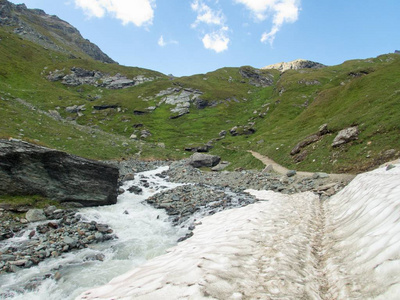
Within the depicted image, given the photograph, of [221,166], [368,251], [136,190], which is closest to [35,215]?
[136,190]

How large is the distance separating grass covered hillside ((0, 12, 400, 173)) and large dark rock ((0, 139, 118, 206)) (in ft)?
31.0

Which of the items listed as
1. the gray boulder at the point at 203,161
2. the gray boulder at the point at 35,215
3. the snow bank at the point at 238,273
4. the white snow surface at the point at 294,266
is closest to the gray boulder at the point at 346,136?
the white snow surface at the point at 294,266

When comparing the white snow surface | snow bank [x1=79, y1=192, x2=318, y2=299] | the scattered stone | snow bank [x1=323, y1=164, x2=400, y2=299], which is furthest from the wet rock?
the scattered stone

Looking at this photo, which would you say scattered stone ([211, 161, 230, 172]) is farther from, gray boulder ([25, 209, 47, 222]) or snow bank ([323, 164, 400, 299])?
snow bank ([323, 164, 400, 299])

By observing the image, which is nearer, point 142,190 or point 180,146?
point 142,190

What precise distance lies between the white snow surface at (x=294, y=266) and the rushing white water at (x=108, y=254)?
11.4ft

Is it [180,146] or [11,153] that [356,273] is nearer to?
[11,153]

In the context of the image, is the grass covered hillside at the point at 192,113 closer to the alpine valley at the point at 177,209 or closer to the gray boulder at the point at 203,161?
the alpine valley at the point at 177,209

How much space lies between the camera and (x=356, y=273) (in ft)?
21.4

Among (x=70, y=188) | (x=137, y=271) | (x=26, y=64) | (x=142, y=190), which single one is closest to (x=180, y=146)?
(x=142, y=190)

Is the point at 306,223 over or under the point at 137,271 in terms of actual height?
over

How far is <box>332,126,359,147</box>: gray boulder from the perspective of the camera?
1231 inches

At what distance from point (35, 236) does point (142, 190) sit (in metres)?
14.9

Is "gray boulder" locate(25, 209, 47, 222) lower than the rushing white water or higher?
higher
